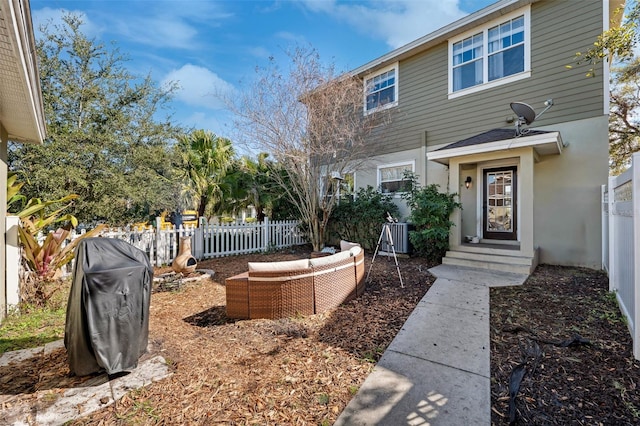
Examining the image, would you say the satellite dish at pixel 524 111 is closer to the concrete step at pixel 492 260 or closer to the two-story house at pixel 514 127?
the two-story house at pixel 514 127

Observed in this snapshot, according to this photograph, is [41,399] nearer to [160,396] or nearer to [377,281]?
[160,396]

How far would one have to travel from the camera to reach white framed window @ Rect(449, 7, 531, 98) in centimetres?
726

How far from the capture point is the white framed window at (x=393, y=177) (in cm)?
931

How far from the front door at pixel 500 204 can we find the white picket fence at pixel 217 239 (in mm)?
6143

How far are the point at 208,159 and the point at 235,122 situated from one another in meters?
3.97

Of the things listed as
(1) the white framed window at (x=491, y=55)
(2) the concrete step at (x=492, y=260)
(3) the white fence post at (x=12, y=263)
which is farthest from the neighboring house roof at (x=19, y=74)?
(1) the white framed window at (x=491, y=55)

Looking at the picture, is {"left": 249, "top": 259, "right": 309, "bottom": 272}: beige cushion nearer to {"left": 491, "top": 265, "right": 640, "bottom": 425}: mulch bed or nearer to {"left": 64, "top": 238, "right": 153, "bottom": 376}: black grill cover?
{"left": 64, "top": 238, "right": 153, "bottom": 376}: black grill cover

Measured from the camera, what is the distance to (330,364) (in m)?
2.74

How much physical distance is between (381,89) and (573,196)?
6544 mm

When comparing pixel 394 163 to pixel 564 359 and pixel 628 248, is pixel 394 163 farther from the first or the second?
pixel 564 359

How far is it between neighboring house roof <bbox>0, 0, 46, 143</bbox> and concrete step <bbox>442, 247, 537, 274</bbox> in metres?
7.73

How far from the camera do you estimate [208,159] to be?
1131cm

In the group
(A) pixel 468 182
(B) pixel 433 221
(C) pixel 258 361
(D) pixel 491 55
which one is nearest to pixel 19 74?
(C) pixel 258 361

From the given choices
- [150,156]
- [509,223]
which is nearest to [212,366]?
[150,156]
